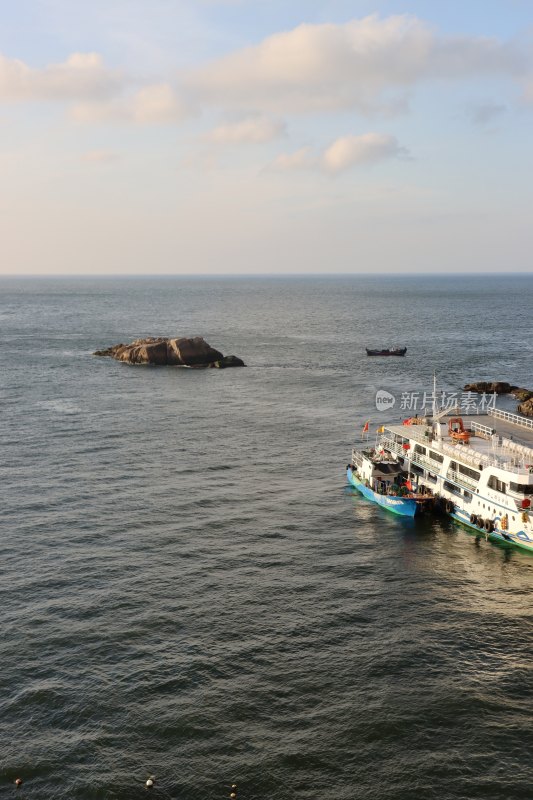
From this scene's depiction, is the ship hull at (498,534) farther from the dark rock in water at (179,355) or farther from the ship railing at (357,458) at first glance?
the dark rock in water at (179,355)

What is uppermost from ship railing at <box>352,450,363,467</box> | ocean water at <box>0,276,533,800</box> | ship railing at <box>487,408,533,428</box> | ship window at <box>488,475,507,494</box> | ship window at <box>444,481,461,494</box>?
ship railing at <box>487,408,533,428</box>

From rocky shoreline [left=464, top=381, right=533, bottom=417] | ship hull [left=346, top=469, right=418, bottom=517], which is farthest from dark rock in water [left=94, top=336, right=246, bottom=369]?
ship hull [left=346, top=469, right=418, bottom=517]

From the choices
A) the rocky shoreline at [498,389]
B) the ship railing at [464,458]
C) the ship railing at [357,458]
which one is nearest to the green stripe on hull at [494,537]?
the ship railing at [464,458]

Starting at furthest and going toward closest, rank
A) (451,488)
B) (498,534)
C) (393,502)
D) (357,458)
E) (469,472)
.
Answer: (357,458) < (451,488) < (393,502) < (469,472) < (498,534)

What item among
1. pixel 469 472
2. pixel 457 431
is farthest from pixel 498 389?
pixel 469 472

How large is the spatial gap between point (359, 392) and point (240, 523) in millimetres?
66796

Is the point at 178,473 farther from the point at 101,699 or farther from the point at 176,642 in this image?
the point at 101,699

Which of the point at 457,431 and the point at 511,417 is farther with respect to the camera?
the point at 511,417

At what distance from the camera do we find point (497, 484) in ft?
212

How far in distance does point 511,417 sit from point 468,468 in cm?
1977

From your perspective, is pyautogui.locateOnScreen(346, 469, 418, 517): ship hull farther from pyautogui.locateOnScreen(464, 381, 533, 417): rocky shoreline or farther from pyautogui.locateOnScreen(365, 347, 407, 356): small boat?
pyautogui.locateOnScreen(365, 347, 407, 356): small boat

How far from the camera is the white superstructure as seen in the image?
62.2 meters

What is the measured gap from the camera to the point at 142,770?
35.8 metres

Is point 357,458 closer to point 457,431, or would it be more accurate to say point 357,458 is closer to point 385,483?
point 385,483
